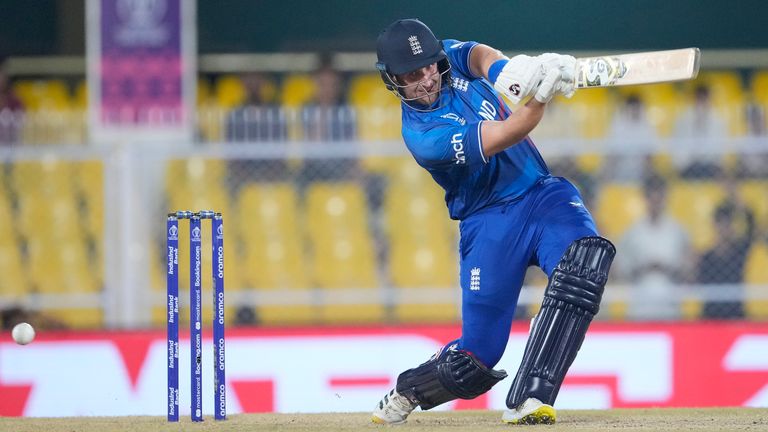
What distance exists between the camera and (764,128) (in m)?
7.42

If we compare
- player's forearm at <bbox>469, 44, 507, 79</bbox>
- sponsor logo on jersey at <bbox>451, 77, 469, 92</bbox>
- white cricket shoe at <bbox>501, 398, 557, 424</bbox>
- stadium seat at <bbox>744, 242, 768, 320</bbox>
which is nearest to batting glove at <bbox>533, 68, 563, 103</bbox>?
player's forearm at <bbox>469, 44, 507, 79</bbox>

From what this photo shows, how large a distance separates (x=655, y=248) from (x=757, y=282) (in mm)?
630

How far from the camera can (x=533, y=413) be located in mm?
4477

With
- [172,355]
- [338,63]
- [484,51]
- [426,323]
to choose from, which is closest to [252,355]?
[426,323]

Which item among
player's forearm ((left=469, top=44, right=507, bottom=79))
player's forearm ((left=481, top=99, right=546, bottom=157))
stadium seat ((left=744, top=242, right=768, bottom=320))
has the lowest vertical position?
stadium seat ((left=744, top=242, right=768, bottom=320))

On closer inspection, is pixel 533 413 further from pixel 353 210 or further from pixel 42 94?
pixel 42 94

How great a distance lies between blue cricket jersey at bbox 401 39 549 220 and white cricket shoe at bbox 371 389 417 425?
72 centimetres

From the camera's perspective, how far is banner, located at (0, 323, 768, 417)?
23.0 ft

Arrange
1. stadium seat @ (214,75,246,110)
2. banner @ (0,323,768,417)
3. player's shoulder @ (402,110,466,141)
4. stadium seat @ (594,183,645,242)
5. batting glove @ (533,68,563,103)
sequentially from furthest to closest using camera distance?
stadium seat @ (214,75,246,110)
stadium seat @ (594,183,645,242)
banner @ (0,323,768,417)
player's shoulder @ (402,110,466,141)
batting glove @ (533,68,563,103)

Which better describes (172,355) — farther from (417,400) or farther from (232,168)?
(232,168)

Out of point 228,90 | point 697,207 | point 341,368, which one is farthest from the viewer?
point 228,90

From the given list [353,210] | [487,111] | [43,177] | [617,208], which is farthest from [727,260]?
[43,177]

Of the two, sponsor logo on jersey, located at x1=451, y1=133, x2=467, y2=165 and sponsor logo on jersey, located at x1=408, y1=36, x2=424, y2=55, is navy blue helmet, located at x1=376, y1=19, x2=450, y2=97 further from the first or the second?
sponsor logo on jersey, located at x1=451, y1=133, x2=467, y2=165

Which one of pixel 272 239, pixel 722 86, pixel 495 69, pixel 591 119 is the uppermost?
pixel 722 86
